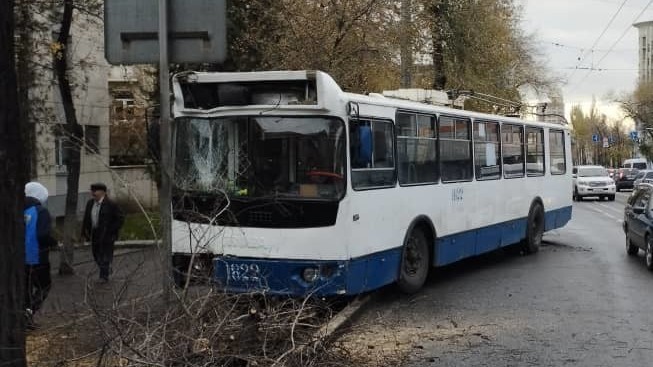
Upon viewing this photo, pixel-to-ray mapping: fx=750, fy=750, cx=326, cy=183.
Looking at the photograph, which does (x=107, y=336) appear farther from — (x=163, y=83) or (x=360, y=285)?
(x=360, y=285)

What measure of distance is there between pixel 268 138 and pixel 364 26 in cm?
722

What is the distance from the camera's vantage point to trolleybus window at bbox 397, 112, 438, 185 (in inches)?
368

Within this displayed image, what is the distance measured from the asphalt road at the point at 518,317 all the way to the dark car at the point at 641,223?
0.40 metres

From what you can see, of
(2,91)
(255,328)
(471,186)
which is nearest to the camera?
(2,91)

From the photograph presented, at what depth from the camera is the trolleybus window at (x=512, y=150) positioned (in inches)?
503

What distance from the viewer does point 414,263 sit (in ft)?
32.2

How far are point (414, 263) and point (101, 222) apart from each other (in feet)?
15.8

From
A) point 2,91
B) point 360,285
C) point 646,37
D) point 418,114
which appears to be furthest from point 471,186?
point 646,37

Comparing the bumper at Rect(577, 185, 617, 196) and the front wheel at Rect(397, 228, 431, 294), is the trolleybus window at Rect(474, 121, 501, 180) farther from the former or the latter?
the bumper at Rect(577, 185, 617, 196)

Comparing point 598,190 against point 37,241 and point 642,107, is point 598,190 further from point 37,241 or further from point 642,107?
point 642,107

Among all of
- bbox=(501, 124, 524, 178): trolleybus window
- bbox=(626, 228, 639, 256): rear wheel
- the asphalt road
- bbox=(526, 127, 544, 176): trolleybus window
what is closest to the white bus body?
the asphalt road

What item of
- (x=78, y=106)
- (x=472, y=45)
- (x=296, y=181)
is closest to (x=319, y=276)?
(x=296, y=181)

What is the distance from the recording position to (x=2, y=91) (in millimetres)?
4000

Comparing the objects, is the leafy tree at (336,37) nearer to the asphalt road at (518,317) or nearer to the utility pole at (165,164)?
the asphalt road at (518,317)
